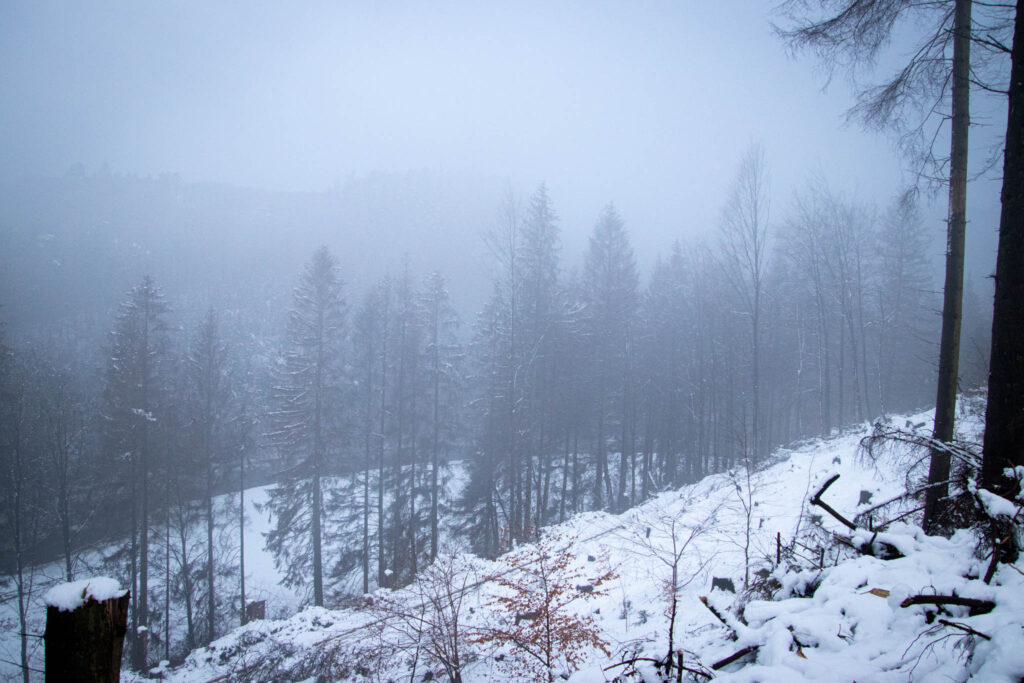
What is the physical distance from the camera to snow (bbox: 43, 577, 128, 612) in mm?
1739

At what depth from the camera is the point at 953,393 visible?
6.05m

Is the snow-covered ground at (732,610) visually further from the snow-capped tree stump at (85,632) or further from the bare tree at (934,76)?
the snow-capped tree stump at (85,632)

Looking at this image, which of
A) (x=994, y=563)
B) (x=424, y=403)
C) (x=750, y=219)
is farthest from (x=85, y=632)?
(x=424, y=403)

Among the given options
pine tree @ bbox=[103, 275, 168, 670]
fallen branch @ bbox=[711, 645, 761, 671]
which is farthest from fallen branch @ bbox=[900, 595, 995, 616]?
→ pine tree @ bbox=[103, 275, 168, 670]

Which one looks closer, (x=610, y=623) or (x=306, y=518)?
(x=610, y=623)

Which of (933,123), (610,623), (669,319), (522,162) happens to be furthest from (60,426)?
(522,162)

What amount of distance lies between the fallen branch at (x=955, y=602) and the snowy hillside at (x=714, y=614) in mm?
33

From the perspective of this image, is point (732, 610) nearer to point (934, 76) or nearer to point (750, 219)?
point (934, 76)

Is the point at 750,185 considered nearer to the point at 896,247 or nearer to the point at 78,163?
the point at 896,247

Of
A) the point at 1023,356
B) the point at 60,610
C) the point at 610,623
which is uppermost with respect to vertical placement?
the point at 1023,356

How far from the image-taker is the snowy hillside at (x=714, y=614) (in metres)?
2.23

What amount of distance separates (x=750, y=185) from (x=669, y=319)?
1291cm

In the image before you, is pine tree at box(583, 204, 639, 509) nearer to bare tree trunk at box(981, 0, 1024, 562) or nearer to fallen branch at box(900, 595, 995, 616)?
bare tree trunk at box(981, 0, 1024, 562)

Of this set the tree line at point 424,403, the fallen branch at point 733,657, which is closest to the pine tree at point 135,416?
the tree line at point 424,403
